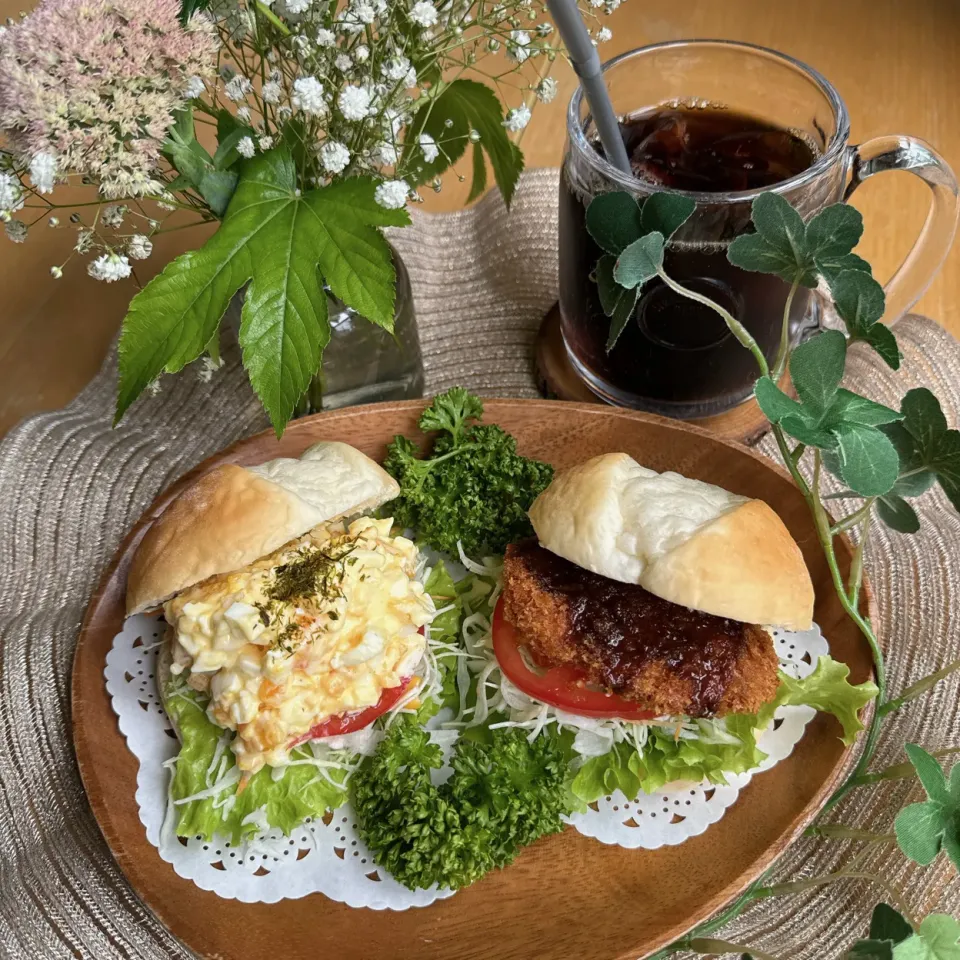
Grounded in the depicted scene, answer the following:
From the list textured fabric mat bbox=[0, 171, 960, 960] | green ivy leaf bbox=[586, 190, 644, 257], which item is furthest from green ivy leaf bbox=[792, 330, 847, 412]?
textured fabric mat bbox=[0, 171, 960, 960]

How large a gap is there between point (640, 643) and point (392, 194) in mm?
925

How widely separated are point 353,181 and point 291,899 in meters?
1.29

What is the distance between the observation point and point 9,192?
1.28m

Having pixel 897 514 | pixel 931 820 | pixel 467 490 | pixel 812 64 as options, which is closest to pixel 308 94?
pixel 467 490

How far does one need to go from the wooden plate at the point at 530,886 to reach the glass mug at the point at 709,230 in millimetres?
553

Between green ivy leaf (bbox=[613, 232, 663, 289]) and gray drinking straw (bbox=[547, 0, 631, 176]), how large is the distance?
0.39m

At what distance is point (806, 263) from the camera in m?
1.51

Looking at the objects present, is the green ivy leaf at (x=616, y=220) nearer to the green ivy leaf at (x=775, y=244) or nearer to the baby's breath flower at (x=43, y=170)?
the green ivy leaf at (x=775, y=244)

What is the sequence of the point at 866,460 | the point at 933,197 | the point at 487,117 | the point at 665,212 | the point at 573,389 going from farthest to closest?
1. the point at 573,389
2. the point at 933,197
3. the point at 487,117
4. the point at 665,212
5. the point at 866,460

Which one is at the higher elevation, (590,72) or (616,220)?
(590,72)

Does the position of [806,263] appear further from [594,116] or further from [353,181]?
[353,181]

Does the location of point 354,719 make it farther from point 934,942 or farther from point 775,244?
point 775,244

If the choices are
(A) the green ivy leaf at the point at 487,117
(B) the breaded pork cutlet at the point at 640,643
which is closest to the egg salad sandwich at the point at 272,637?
(B) the breaded pork cutlet at the point at 640,643

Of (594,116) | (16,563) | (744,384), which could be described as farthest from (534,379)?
(16,563)
